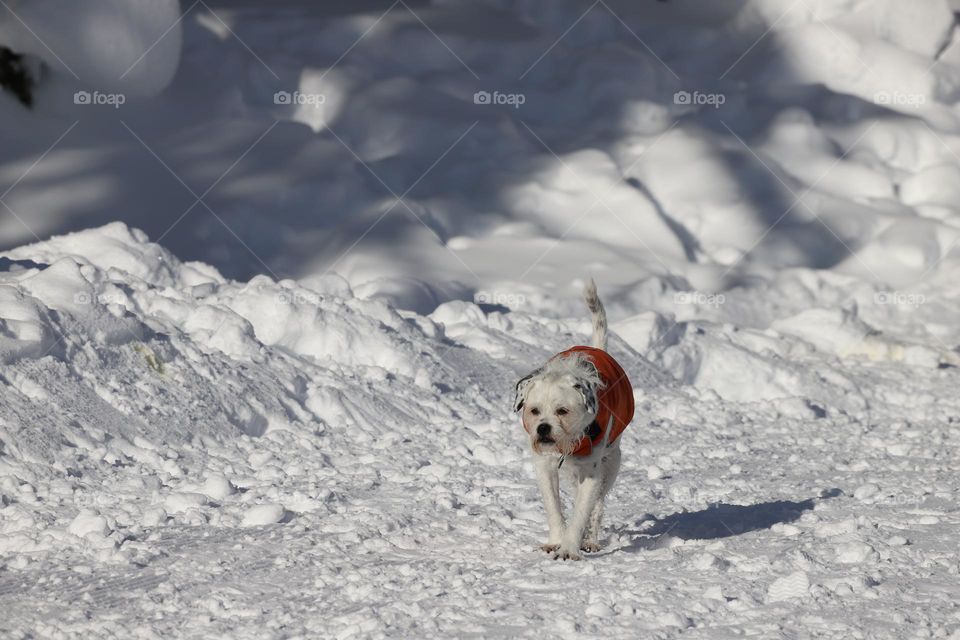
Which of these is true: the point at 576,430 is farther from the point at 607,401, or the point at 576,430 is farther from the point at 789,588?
the point at 789,588

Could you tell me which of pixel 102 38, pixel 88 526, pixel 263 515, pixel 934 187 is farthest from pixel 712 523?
pixel 934 187

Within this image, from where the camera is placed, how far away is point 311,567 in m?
4.53

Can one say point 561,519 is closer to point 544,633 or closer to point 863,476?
point 544,633

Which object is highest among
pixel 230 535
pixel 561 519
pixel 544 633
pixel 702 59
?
pixel 702 59

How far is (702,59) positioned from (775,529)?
14474 millimetres

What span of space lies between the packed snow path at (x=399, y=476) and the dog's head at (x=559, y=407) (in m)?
0.50

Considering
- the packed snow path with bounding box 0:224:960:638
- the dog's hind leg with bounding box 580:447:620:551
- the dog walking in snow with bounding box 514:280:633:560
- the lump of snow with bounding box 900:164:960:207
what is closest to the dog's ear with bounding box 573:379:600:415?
the dog walking in snow with bounding box 514:280:633:560

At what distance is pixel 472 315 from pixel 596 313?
5.00 metres

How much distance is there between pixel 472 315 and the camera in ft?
34.9

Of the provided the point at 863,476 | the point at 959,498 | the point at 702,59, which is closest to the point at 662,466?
the point at 863,476

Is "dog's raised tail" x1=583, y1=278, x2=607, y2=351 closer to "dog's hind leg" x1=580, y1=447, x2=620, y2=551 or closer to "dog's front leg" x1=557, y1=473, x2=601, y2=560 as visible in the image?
"dog's hind leg" x1=580, y1=447, x2=620, y2=551

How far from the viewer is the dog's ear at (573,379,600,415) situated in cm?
459

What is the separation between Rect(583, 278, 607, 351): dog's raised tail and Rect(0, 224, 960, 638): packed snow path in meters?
0.88

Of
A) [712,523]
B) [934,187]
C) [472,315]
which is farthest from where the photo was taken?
[934,187]
